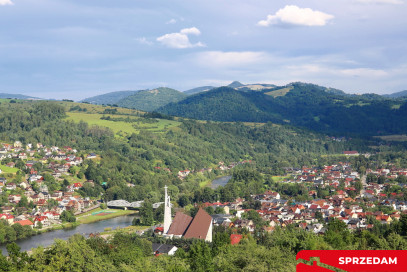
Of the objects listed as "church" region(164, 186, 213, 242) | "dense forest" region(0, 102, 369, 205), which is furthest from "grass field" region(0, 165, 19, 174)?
"church" region(164, 186, 213, 242)

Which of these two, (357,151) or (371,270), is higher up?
(371,270)

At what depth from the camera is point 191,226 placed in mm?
44625

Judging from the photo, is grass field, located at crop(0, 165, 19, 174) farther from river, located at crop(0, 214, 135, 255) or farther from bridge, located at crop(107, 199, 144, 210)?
river, located at crop(0, 214, 135, 255)

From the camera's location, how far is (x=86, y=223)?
6538 cm

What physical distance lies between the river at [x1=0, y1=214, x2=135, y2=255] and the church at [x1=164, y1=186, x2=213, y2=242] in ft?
45.1

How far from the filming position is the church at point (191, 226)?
4381 centimetres

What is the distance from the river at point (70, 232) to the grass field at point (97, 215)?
1.59 m

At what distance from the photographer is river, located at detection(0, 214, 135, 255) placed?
51625mm

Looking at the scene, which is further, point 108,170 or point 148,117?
point 148,117

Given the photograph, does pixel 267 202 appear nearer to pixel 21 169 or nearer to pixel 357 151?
pixel 21 169

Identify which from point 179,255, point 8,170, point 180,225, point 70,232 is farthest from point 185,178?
point 179,255

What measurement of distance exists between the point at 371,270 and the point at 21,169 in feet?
290

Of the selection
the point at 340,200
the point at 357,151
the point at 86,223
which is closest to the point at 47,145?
Result: the point at 86,223

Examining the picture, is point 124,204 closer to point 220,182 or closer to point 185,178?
point 185,178
